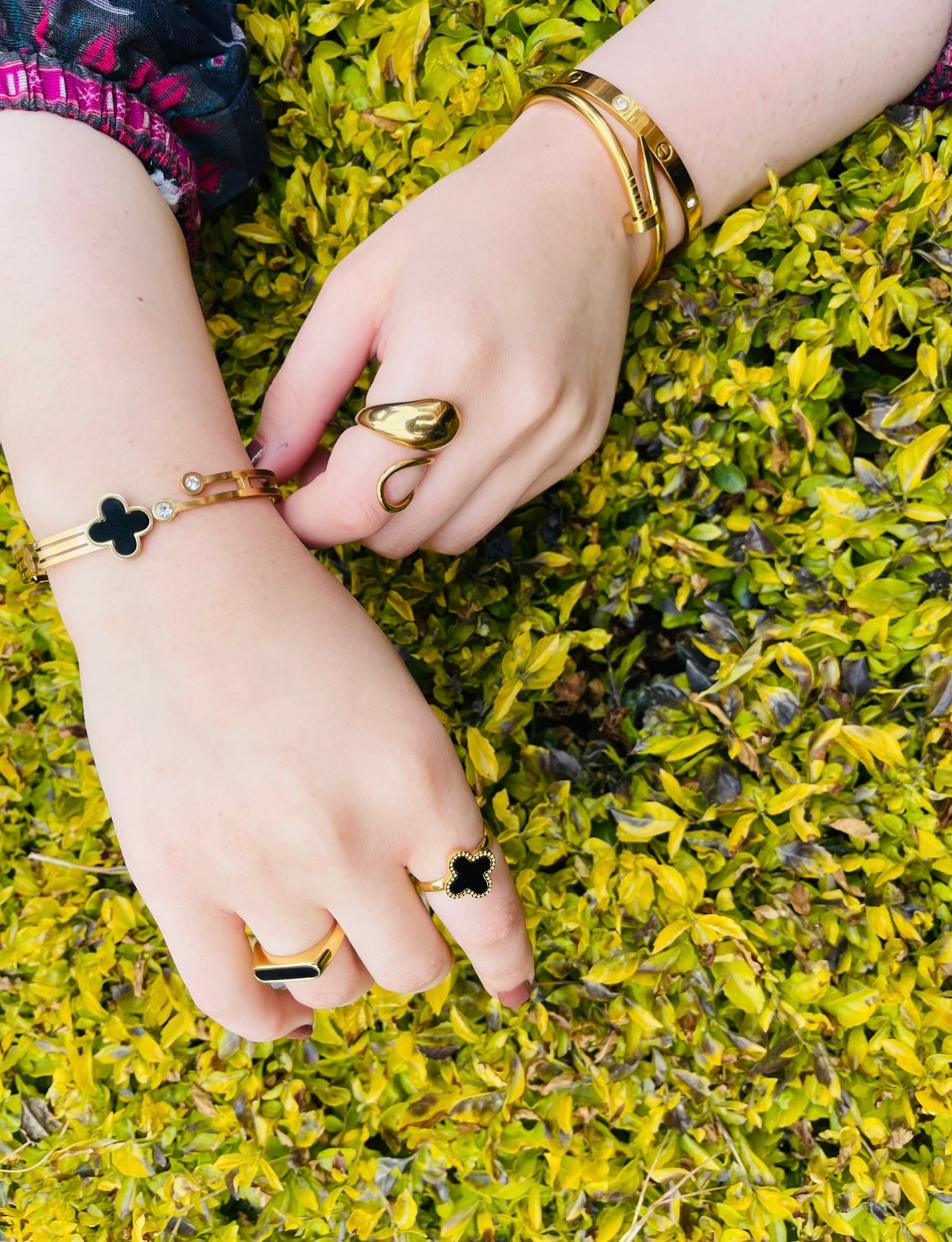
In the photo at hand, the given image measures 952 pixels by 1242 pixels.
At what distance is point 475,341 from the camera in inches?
49.8

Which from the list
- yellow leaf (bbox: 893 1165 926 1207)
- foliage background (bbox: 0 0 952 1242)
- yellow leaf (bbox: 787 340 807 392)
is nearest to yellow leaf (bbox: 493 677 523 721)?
foliage background (bbox: 0 0 952 1242)

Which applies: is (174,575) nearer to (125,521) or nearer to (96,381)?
(125,521)

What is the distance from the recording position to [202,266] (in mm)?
1818

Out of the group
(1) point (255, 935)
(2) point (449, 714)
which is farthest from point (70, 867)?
(2) point (449, 714)

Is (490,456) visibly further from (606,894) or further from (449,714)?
(606,894)

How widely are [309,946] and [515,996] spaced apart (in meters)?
0.33

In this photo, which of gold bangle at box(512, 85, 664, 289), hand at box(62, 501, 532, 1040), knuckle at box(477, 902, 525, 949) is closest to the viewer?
hand at box(62, 501, 532, 1040)

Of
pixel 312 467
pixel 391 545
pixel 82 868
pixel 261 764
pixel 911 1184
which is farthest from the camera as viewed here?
pixel 82 868

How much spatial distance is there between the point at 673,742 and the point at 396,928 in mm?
484

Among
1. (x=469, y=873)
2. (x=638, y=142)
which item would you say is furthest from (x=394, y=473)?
(x=638, y=142)

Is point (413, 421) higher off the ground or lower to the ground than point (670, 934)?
higher

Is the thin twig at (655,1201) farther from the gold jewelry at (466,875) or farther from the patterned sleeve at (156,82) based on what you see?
the patterned sleeve at (156,82)

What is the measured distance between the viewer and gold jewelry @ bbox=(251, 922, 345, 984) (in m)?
1.27

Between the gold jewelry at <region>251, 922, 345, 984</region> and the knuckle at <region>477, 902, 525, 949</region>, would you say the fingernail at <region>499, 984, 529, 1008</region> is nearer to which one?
the knuckle at <region>477, 902, 525, 949</region>
